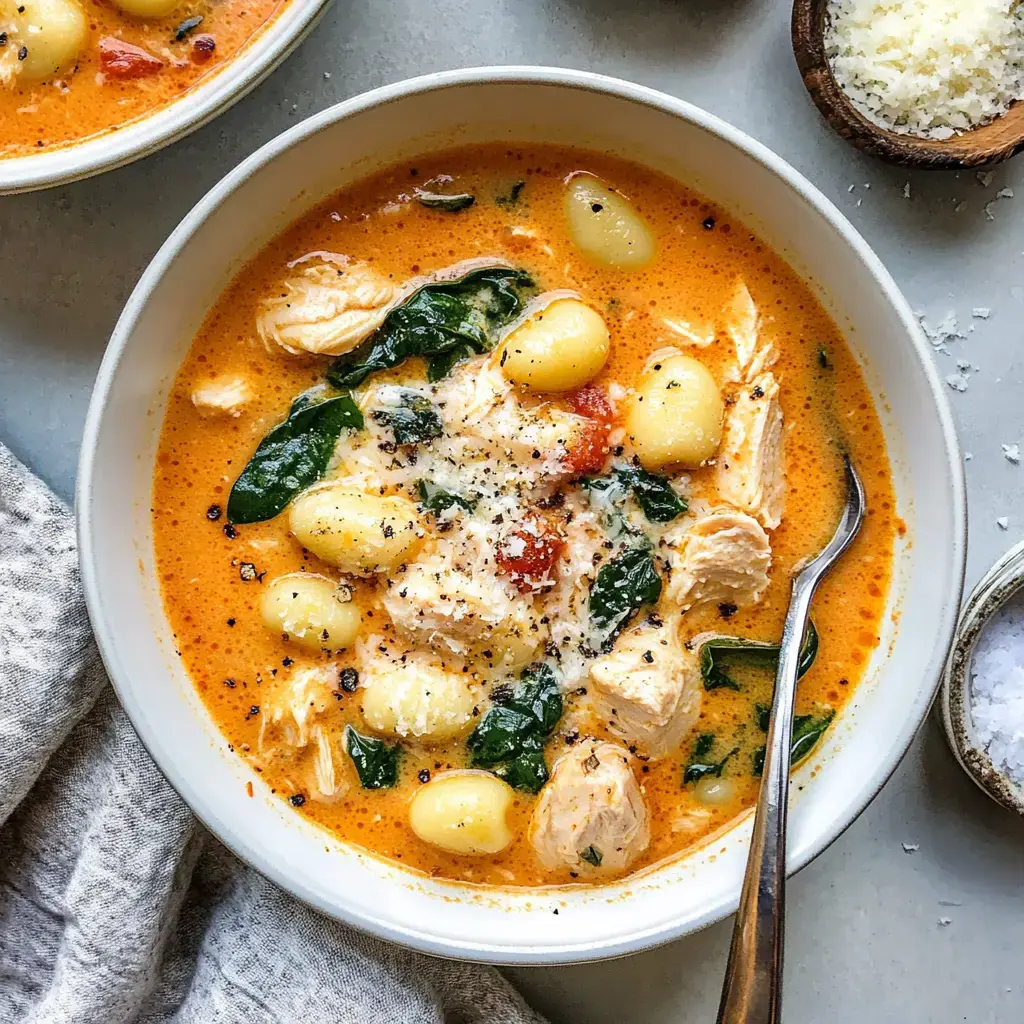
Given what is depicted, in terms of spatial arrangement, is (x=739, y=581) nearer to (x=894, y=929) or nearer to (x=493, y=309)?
(x=493, y=309)

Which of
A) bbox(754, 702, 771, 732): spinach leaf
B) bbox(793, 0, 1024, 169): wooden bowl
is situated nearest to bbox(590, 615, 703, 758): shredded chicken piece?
bbox(754, 702, 771, 732): spinach leaf

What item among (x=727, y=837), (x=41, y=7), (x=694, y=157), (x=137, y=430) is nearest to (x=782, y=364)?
(x=694, y=157)

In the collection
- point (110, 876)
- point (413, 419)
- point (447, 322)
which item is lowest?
point (110, 876)

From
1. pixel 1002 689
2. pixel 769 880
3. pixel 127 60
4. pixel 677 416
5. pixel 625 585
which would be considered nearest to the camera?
pixel 769 880

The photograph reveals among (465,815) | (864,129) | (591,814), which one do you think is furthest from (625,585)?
(864,129)

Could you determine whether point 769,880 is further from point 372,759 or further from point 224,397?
point 224,397

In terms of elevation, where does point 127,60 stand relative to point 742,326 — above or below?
above
